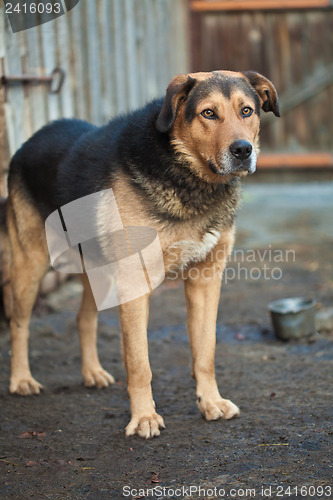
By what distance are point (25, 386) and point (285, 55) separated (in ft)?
26.2

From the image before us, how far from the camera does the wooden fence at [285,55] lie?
10.0m

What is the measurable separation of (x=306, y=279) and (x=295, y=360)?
78.7 inches

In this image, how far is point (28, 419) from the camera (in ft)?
11.3

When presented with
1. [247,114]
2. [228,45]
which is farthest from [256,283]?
[228,45]

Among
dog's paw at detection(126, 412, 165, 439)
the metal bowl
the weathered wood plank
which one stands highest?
the weathered wood plank

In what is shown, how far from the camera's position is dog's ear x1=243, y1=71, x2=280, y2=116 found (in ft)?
10.9

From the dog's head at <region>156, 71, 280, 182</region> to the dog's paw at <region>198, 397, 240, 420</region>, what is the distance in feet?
3.85

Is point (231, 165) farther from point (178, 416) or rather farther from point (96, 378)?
point (96, 378)

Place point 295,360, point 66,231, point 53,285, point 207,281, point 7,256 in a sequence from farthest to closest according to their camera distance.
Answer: point 53,285 → point 7,256 → point 295,360 → point 66,231 → point 207,281

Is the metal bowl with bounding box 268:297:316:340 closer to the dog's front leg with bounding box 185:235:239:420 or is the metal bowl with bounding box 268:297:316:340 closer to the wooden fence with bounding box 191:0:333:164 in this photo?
the dog's front leg with bounding box 185:235:239:420

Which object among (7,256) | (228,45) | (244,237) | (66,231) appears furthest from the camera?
(228,45)

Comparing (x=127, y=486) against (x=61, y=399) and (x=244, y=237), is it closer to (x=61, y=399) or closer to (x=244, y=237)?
(x=61, y=399)

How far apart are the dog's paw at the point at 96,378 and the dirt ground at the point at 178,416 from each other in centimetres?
5

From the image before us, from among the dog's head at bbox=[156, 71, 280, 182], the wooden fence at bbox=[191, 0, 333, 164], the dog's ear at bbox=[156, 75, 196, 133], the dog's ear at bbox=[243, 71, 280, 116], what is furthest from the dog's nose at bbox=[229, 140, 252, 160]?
the wooden fence at bbox=[191, 0, 333, 164]
